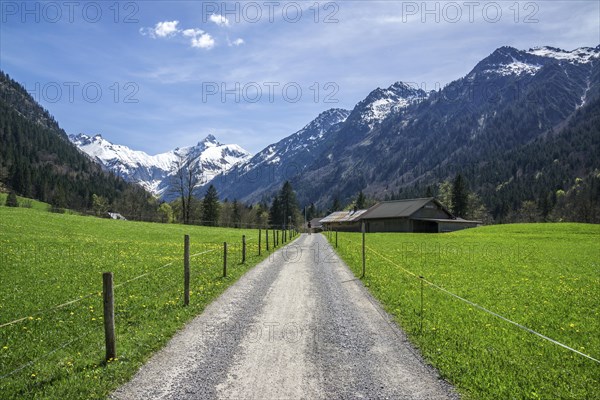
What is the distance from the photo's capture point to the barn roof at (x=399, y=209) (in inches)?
3634

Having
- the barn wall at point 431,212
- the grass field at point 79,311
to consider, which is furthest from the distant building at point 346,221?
the grass field at point 79,311

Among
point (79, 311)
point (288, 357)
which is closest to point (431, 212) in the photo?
point (79, 311)

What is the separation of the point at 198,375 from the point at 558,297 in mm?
15996

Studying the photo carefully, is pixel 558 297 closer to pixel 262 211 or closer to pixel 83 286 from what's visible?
pixel 83 286

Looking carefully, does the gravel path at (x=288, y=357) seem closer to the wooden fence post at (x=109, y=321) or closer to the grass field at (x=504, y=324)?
the grass field at (x=504, y=324)

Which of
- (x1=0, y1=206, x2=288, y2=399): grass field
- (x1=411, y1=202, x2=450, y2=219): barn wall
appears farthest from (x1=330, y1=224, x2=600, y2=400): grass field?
(x1=411, y1=202, x2=450, y2=219): barn wall

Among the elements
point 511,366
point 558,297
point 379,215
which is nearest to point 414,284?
point 558,297

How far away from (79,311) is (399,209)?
90094mm

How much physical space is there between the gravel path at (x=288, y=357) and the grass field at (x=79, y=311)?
0.75 m

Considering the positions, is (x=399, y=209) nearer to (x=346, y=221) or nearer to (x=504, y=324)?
(x=346, y=221)

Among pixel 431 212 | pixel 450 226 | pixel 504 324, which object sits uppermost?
pixel 431 212

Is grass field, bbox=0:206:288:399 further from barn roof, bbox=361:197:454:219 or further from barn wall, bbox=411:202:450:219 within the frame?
barn wall, bbox=411:202:450:219

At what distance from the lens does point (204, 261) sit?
26625mm

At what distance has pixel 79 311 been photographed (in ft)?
42.2
